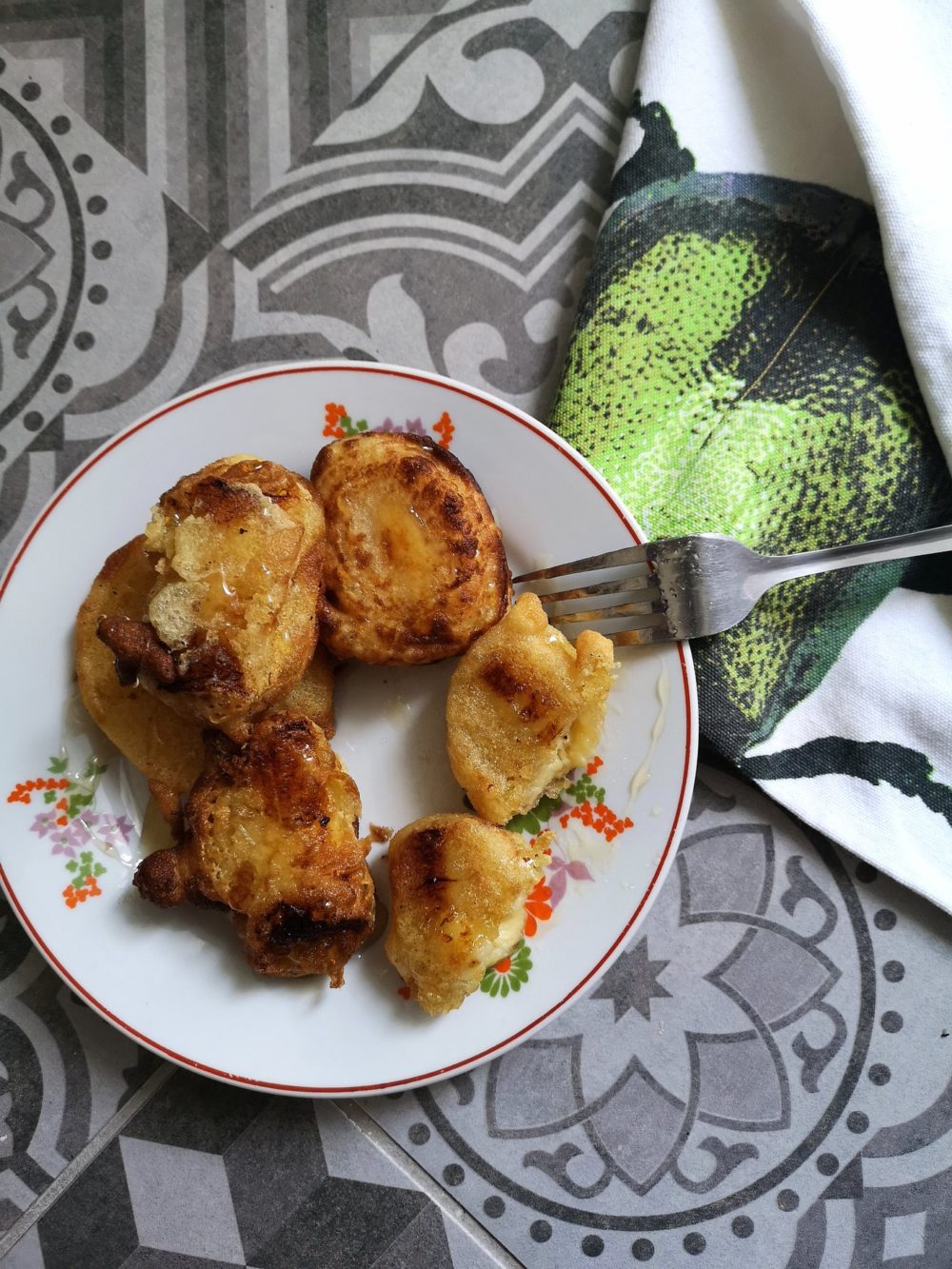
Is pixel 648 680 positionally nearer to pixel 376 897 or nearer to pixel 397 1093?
pixel 376 897

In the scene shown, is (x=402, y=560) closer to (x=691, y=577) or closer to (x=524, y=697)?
(x=524, y=697)

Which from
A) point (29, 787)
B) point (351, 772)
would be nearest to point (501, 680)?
point (351, 772)

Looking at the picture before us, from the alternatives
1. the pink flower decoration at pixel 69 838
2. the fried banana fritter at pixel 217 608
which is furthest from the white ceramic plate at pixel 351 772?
the fried banana fritter at pixel 217 608

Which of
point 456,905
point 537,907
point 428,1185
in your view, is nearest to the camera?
point 456,905

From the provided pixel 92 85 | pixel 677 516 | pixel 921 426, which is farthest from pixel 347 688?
pixel 92 85

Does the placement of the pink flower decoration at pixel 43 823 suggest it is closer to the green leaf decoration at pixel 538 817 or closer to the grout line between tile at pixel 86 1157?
the grout line between tile at pixel 86 1157
